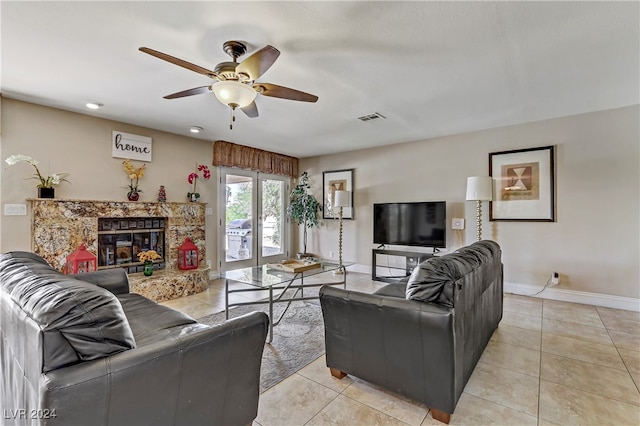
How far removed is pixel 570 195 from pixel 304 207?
4069 mm

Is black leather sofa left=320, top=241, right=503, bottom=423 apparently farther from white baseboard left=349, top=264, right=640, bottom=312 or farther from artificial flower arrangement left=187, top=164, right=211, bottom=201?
artificial flower arrangement left=187, top=164, right=211, bottom=201

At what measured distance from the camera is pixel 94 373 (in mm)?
955

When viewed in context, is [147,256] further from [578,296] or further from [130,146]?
[578,296]

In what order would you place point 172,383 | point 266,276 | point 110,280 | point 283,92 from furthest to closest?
point 266,276 < point 110,280 < point 283,92 < point 172,383

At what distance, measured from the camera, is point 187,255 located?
4.37 m

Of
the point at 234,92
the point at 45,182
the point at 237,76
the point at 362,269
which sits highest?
the point at 237,76

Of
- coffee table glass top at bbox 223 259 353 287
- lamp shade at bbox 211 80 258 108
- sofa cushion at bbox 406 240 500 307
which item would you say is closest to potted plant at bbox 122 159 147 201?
coffee table glass top at bbox 223 259 353 287

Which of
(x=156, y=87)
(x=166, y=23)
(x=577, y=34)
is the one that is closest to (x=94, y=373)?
(x=166, y=23)

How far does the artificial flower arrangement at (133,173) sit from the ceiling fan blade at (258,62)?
9.29 ft

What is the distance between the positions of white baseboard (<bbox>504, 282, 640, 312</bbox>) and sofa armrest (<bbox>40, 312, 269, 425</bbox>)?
398cm

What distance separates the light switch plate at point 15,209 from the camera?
3.13m

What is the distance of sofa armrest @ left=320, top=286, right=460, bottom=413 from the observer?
5.15 feet

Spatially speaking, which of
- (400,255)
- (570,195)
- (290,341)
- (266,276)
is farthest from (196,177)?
(570,195)

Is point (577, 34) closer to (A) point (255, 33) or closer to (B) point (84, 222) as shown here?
(A) point (255, 33)
